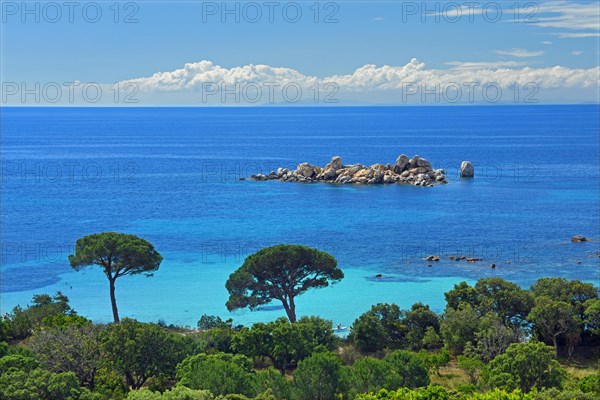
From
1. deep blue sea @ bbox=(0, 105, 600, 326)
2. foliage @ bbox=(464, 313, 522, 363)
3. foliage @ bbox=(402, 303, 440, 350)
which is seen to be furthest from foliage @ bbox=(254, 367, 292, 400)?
deep blue sea @ bbox=(0, 105, 600, 326)

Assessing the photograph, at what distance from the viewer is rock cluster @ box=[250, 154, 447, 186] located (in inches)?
4316

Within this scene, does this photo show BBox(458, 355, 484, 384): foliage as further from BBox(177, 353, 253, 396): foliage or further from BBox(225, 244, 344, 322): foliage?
BBox(225, 244, 344, 322): foliage

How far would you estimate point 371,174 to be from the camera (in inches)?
4350

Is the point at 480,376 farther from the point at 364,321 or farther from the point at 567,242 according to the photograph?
the point at 567,242

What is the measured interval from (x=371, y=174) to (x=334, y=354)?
80216 millimetres

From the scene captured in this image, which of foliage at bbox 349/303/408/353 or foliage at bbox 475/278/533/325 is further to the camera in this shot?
foliage at bbox 475/278/533/325

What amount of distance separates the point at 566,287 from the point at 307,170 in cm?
7777

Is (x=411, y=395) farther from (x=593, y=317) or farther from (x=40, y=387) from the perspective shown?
(x=593, y=317)

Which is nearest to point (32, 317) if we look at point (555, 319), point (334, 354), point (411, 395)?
point (334, 354)

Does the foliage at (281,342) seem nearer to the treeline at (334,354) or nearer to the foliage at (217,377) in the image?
the treeline at (334,354)

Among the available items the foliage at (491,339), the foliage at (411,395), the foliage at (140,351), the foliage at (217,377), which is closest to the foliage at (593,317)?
the foliage at (491,339)

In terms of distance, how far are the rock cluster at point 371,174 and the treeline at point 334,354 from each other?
234ft

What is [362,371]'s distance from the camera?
87.8ft

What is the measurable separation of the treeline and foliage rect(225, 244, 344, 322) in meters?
2.27
